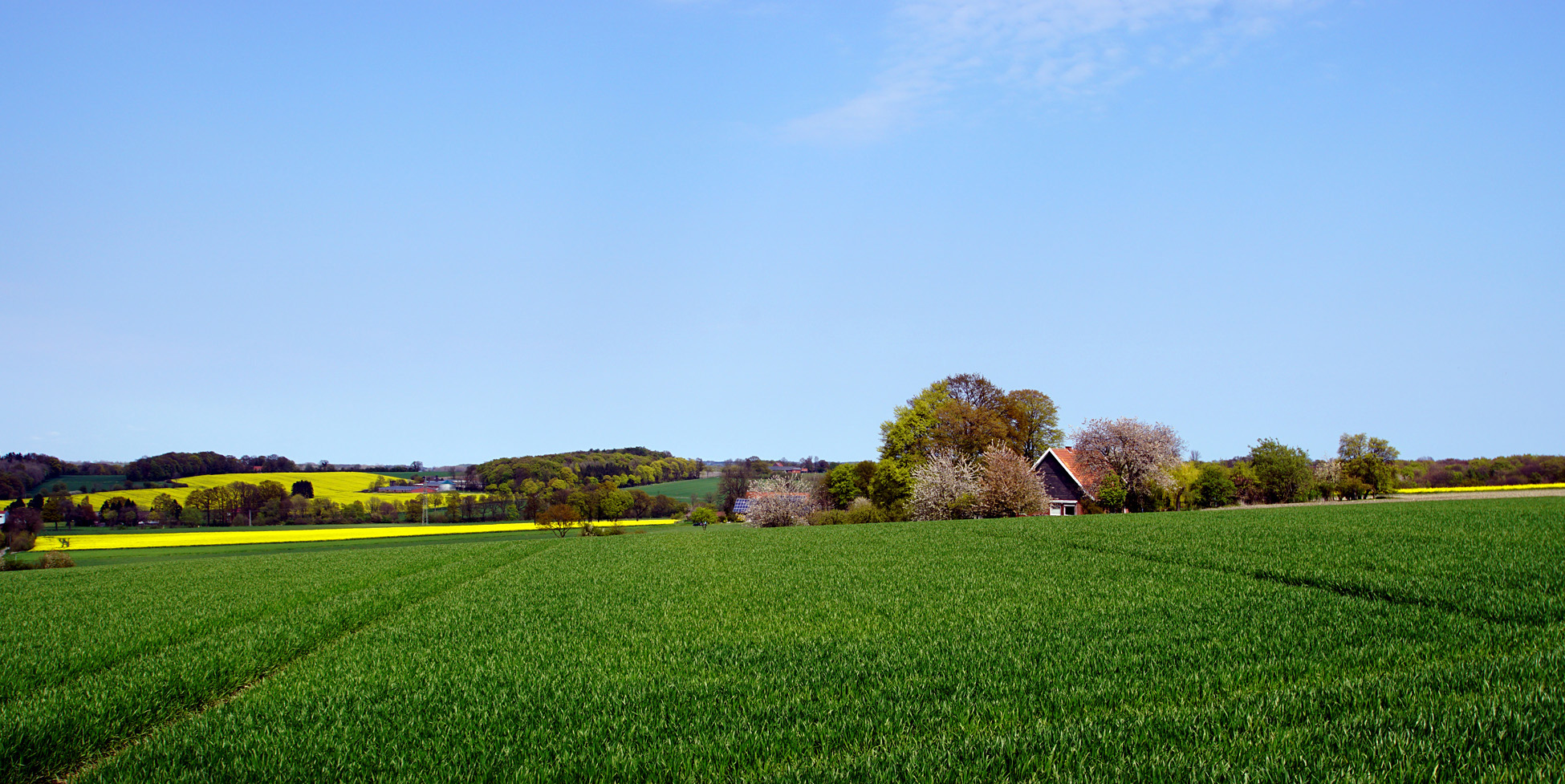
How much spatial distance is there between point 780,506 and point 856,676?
220ft

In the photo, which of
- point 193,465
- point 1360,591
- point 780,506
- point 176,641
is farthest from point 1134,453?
point 193,465

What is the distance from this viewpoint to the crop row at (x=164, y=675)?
25.4 ft

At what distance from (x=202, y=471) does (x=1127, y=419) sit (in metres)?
127

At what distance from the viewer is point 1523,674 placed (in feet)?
23.4

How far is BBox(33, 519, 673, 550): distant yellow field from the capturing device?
6500 cm

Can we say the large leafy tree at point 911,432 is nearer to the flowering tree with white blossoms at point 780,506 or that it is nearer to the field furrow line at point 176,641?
the flowering tree with white blossoms at point 780,506

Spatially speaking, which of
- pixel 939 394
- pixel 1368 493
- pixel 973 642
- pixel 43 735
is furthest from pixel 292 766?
pixel 1368 493

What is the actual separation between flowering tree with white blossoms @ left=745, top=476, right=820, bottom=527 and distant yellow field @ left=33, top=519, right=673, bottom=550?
29242 mm

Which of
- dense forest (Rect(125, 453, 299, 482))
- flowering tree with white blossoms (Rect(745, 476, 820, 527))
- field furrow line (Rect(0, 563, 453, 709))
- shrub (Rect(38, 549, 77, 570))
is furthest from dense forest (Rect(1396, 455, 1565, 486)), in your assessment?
dense forest (Rect(125, 453, 299, 482))

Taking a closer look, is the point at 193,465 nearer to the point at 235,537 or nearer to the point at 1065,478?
the point at 235,537

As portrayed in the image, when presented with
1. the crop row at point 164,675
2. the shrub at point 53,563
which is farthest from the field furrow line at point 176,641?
the shrub at point 53,563

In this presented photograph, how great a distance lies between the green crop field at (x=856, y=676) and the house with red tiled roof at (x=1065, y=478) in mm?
39988

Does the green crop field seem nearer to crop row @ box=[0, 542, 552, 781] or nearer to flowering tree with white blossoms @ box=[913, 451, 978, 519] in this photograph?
crop row @ box=[0, 542, 552, 781]

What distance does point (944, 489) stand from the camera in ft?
177
